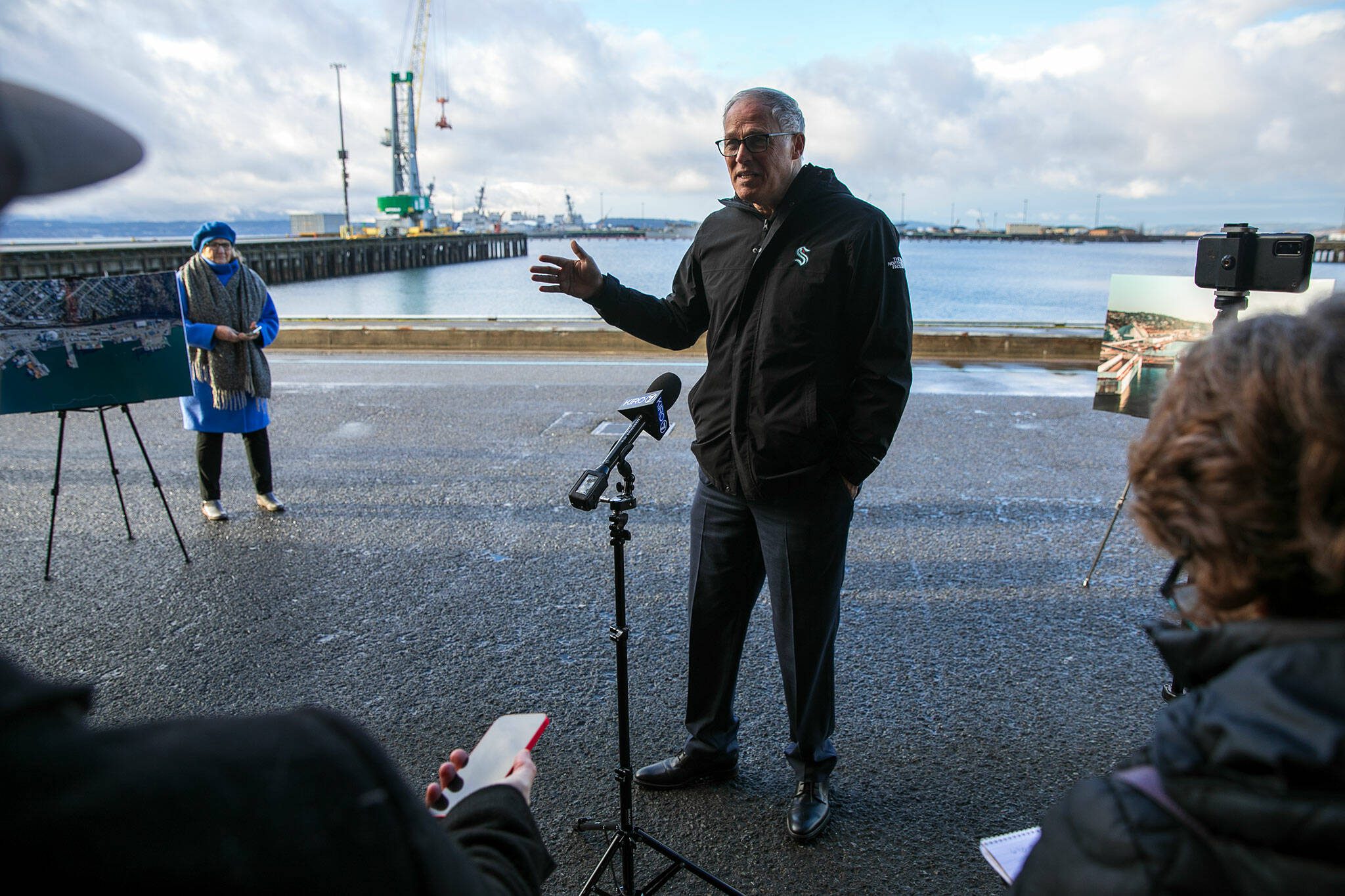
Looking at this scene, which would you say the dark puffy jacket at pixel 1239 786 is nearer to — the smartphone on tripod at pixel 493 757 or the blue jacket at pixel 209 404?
the smartphone on tripod at pixel 493 757

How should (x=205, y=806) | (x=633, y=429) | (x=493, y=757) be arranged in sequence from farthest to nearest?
1. (x=633, y=429)
2. (x=493, y=757)
3. (x=205, y=806)

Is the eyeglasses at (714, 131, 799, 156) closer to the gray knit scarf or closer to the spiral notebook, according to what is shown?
the spiral notebook

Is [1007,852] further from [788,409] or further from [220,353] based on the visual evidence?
[220,353]

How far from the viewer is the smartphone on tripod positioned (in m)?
1.35

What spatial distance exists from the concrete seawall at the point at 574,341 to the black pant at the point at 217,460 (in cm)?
758

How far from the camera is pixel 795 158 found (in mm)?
2852

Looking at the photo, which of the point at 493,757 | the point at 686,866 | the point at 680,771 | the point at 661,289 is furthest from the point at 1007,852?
the point at 661,289

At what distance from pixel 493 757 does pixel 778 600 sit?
1.55 m

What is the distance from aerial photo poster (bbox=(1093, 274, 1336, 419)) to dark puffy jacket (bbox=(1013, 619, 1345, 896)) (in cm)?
440

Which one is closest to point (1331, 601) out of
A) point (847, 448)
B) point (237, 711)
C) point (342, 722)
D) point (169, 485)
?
point (342, 722)

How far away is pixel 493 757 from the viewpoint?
139cm

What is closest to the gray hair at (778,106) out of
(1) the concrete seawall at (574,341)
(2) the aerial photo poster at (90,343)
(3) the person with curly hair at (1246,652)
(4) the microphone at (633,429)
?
(4) the microphone at (633,429)

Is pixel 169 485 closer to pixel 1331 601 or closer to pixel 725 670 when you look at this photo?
pixel 725 670

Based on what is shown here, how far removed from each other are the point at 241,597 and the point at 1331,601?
458 cm
